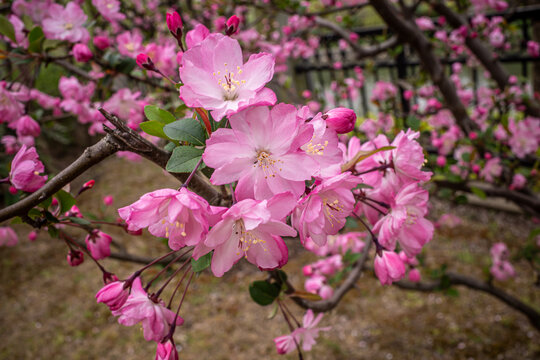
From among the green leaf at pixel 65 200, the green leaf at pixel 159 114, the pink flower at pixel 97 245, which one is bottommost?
the pink flower at pixel 97 245

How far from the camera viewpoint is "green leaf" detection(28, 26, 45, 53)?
110 centimetres

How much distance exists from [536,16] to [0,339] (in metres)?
4.10

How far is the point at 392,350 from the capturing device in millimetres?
2006

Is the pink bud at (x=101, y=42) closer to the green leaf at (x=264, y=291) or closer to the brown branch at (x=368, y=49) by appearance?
the green leaf at (x=264, y=291)

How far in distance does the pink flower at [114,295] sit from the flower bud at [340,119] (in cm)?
43

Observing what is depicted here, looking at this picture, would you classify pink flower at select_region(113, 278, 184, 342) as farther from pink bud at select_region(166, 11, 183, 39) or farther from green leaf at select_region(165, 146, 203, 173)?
pink bud at select_region(166, 11, 183, 39)

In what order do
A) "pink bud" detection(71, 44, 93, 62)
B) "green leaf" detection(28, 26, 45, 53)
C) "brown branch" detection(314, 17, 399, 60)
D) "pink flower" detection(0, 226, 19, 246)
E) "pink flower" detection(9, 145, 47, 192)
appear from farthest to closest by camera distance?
"brown branch" detection(314, 17, 399, 60) → "pink flower" detection(0, 226, 19, 246) → "pink bud" detection(71, 44, 93, 62) → "green leaf" detection(28, 26, 45, 53) → "pink flower" detection(9, 145, 47, 192)

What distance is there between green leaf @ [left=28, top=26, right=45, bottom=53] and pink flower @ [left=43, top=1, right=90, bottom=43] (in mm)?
162

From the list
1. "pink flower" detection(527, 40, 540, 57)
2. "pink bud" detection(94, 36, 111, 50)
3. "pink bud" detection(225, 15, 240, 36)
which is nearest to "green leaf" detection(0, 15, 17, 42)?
"pink bud" detection(94, 36, 111, 50)

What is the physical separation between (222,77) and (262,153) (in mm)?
129

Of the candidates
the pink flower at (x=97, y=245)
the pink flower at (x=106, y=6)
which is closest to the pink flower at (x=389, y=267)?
the pink flower at (x=97, y=245)

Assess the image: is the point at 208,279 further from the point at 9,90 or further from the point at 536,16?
the point at 536,16

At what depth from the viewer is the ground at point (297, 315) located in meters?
2.03

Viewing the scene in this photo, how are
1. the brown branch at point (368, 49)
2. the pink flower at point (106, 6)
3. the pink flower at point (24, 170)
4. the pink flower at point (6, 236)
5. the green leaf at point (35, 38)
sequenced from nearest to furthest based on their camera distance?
1. the pink flower at point (24, 170)
2. the green leaf at point (35, 38)
3. the pink flower at point (6, 236)
4. the pink flower at point (106, 6)
5. the brown branch at point (368, 49)
